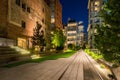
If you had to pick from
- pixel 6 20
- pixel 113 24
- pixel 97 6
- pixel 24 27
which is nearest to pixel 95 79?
pixel 113 24

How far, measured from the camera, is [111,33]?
10250mm

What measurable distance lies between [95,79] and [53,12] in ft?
205

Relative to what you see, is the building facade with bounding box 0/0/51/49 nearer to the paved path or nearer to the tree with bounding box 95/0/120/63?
the paved path

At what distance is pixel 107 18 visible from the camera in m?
10.4

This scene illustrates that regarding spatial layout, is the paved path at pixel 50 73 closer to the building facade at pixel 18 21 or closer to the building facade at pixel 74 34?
the building facade at pixel 18 21

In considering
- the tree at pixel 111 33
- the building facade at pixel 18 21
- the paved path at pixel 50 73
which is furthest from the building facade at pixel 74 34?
the tree at pixel 111 33

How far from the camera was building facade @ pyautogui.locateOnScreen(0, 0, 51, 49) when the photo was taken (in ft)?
85.6

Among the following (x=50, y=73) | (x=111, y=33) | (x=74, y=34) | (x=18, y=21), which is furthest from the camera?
(x=74, y=34)

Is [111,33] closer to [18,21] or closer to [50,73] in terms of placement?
[50,73]

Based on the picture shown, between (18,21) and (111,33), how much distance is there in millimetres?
23616

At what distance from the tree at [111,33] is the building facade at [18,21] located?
1840 cm

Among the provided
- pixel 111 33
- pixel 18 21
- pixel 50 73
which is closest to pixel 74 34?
pixel 18 21

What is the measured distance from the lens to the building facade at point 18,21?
26.1 metres

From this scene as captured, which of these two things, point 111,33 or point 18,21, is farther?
point 18,21
